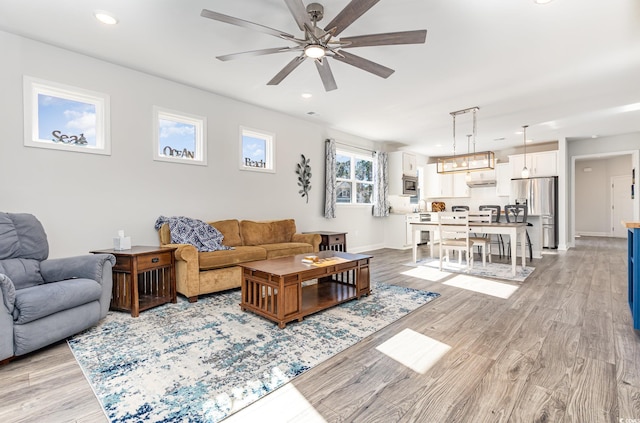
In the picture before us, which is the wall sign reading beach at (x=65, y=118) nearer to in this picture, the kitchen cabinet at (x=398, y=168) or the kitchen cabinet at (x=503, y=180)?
the kitchen cabinet at (x=398, y=168)

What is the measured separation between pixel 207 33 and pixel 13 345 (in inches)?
117

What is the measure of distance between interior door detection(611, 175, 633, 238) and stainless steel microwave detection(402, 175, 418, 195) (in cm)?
678

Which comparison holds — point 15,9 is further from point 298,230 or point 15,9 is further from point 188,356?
point 298,230

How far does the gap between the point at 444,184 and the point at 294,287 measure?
26.1ft

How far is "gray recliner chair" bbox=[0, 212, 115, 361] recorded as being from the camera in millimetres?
2059

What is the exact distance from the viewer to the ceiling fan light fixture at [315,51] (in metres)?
2.41

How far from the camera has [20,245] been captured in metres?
2.58

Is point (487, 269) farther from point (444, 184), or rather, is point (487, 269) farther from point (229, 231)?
point (444, 184)

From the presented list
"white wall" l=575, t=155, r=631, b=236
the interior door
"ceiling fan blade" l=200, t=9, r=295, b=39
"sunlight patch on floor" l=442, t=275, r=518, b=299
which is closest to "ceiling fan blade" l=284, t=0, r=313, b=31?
"ceiling fan blade" l=200, t=9, r=295, b=39

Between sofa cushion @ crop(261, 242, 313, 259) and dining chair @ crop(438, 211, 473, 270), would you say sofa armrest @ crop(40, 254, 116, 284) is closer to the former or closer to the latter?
sofa cushion @ crop(261, 242, 313, 259)

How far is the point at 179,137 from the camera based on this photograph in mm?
4262

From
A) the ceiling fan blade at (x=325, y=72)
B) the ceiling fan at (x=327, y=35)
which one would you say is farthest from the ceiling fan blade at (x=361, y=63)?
the ceiling fan blade at (x=325, y=72)

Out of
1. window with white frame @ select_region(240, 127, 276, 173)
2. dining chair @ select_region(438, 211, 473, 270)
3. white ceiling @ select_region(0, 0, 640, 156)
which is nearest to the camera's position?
white ceiling @ select_region(0, 0, 640, 156)

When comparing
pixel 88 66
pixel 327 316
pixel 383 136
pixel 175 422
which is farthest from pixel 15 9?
pixel 383 136
